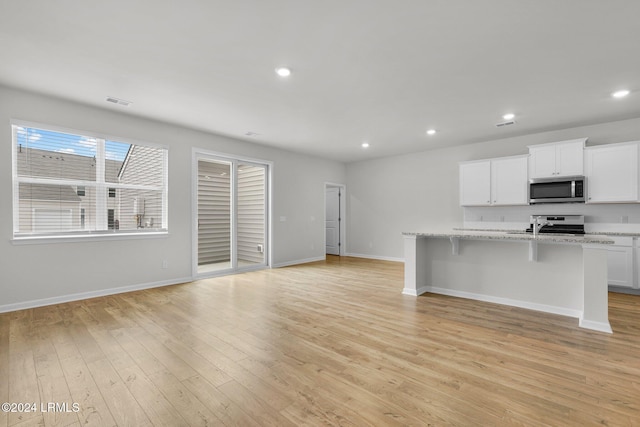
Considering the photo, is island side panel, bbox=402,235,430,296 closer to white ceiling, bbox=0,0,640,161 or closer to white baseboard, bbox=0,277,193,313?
Answer: white ceiling, bbox=0,0,640,161

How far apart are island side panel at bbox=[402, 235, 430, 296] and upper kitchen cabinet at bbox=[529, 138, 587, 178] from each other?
268 cm

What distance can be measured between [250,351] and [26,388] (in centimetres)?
149

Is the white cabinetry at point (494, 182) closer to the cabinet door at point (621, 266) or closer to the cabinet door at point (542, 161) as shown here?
the cabinet door at point (542, 161)

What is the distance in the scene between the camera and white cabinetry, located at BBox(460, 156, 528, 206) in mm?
5445

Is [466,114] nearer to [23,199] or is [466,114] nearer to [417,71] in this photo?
[417,71]

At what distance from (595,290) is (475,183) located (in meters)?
3.21

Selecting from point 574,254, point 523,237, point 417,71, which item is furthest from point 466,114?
point 574,254

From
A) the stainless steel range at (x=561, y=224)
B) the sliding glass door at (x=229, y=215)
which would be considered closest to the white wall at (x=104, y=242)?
the sliding glass door at (x=229, y=215)

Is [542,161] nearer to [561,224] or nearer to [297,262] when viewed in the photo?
[561,224]

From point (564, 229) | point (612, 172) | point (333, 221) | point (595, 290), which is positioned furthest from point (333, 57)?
point (333, 221)

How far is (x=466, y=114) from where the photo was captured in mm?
4566

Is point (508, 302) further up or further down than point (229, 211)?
further down

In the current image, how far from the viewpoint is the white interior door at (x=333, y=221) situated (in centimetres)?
877

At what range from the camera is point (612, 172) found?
4.63 m
